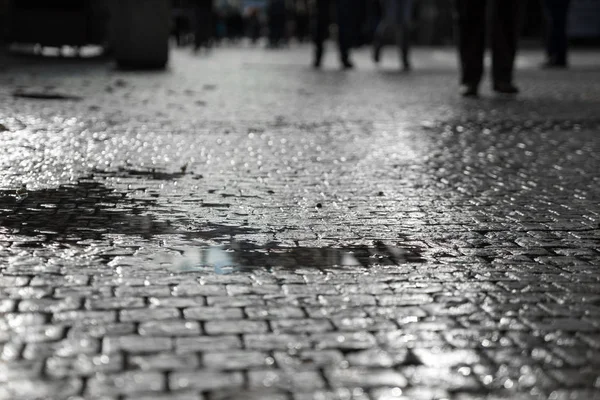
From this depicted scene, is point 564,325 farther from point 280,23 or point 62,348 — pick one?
point 280,23

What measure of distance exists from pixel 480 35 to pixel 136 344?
30.7ft

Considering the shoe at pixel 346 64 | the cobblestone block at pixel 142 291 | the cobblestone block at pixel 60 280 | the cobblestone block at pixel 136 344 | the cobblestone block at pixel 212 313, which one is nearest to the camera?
the cobblestone block at pixel 136 344

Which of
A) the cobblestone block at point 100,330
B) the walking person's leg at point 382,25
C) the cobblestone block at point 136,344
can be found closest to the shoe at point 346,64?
the walking person's leg at point 382,25

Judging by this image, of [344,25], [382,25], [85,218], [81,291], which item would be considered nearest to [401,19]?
[344,25]

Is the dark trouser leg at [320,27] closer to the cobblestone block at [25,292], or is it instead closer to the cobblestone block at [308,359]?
the cobblestone block at [25,292]

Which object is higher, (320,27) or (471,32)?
(471,32)

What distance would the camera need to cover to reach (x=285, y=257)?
4.23 meters

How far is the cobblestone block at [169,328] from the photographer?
318 centimetres

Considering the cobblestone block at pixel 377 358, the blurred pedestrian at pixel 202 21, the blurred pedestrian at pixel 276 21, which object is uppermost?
the cobblestone block at pixel 377 358

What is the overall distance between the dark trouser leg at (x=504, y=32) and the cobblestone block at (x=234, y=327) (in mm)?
9027

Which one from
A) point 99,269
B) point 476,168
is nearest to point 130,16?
point 476,168

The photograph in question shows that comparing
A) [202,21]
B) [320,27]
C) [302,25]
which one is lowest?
[302,25]

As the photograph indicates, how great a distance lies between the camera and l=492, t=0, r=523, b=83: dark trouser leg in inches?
468

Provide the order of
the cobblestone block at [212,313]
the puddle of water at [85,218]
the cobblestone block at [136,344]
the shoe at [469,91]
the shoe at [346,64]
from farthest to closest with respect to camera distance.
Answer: the shoe at [346,64]
the shoe at [469,91]
the puddle of water at [85,218]
the cobblestone block at [212,313]
the cobblestone block at [136,344]
